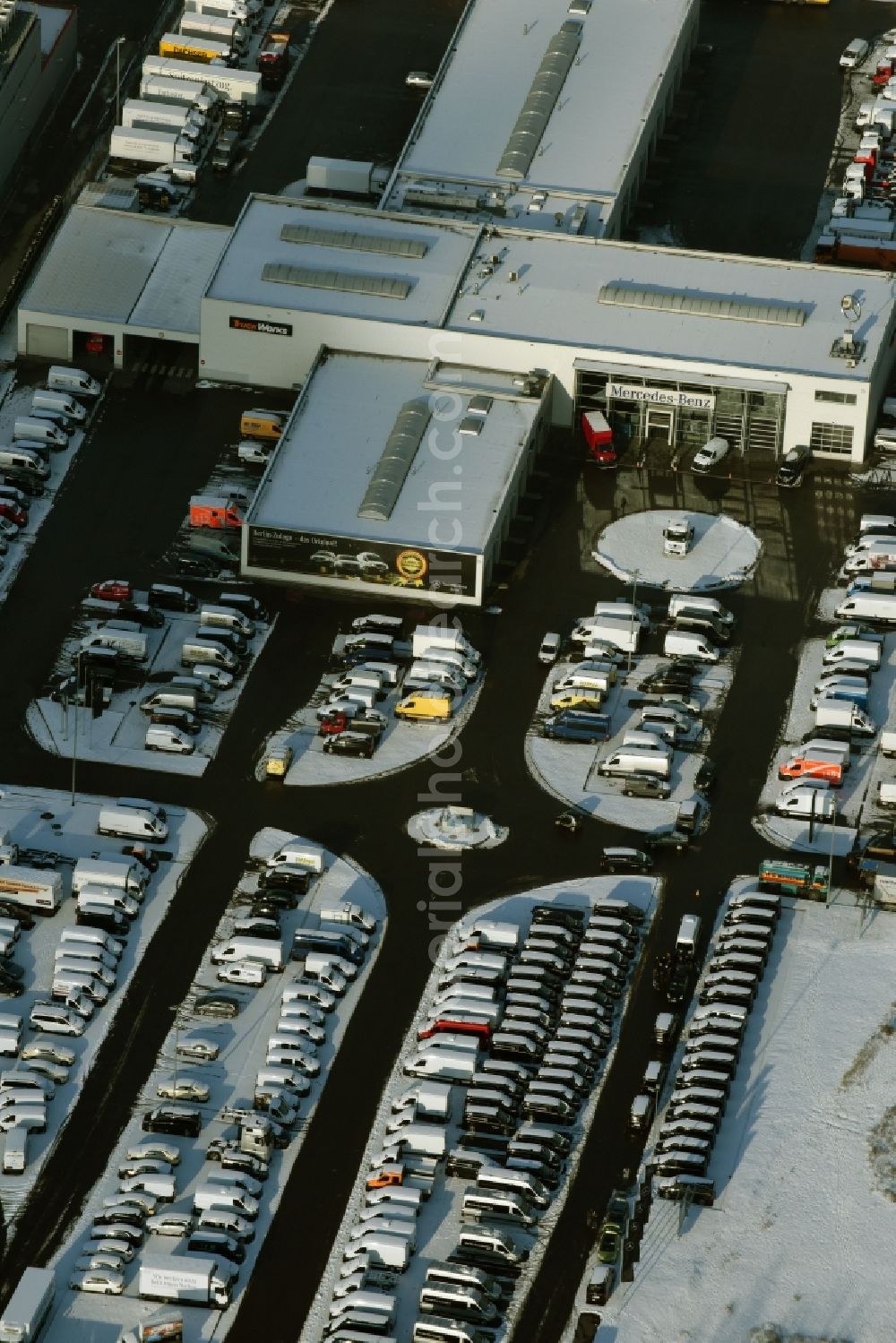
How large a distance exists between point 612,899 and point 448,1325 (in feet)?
98.2

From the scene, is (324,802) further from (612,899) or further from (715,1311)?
(715,1311)

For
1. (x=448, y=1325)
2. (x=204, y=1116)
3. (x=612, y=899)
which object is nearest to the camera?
(x=448, y=1325)

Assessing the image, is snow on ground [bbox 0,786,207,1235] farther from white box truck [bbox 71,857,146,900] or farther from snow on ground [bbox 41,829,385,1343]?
snow on ground [bbox 41,829,385,1343]

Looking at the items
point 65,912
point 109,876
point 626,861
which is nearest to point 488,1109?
point 626,861

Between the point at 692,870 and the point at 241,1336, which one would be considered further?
the point at 692,870

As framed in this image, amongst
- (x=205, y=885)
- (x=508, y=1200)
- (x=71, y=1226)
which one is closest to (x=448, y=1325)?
(x=508, y=1200)

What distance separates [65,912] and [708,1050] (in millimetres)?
33618

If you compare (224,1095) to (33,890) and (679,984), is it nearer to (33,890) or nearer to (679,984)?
(33,890)

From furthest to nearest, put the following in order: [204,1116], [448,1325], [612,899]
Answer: [612,899] → [204,1116] → [448,1325]

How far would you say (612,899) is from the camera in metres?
192

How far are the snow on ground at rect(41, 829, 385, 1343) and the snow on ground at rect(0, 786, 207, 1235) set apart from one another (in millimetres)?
3295

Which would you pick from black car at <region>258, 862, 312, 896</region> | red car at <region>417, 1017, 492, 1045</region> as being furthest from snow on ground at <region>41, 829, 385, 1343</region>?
red car at <region>417, 1017, 492, 1045</region>

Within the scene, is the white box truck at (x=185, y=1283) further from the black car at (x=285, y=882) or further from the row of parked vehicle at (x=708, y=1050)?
the black car at (x=285, y=882)

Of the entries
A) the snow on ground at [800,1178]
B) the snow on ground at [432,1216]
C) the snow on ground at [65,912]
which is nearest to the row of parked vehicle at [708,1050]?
the snow on ground at [800,1178]
